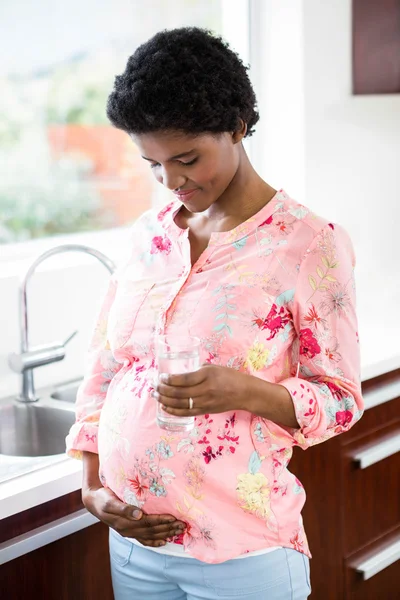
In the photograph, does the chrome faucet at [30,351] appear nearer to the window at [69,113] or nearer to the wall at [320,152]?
the wall at [320,152]

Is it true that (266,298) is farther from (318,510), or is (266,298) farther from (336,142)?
(336,142)

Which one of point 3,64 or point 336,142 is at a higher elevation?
point 3,64

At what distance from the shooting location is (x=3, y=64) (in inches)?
85.0

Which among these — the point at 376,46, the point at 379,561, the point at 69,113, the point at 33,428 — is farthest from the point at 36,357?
the point at 376,46

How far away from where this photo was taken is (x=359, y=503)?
7.14 feet

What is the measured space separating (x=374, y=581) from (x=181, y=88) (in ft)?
5.03

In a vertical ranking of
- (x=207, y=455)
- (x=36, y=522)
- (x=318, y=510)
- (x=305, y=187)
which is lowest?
(x=318, y=510)

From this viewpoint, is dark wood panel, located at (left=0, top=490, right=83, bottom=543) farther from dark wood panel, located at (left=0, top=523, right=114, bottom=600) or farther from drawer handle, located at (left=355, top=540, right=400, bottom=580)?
drawer handle, located at (left=355, top=540, right=400, bottom=580)

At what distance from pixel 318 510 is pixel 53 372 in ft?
2.36

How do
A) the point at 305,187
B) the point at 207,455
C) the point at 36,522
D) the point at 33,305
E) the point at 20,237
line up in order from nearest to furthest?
the point at 207,455, the point at 36,522, the point at 33,305, the point at 20,237, the point at 305,187

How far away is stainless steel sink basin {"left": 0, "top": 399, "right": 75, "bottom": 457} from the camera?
1951 mm

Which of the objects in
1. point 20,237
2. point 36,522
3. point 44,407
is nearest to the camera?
point 36,522

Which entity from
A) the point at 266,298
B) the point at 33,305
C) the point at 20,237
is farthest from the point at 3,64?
the point at 266,298

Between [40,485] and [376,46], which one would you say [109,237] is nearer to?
[376,46]
